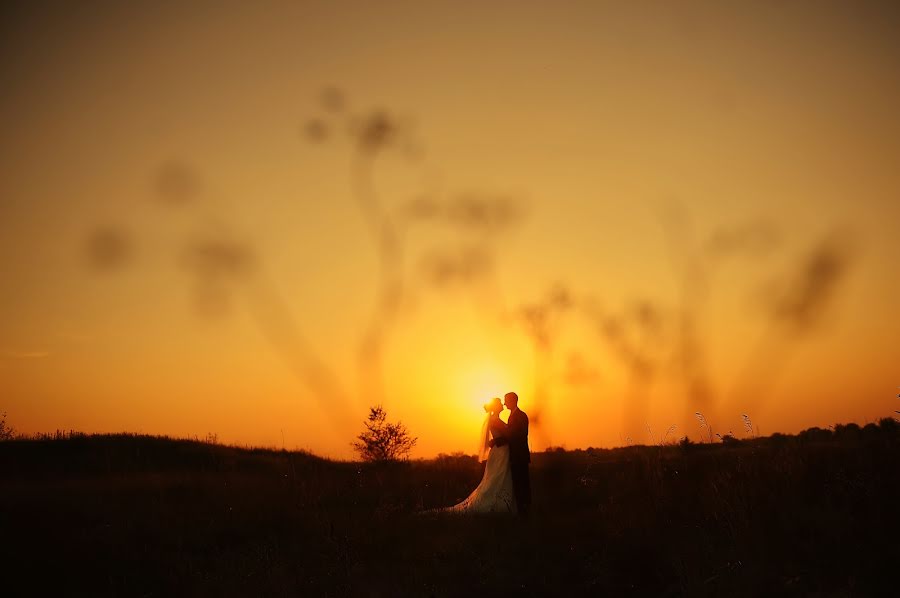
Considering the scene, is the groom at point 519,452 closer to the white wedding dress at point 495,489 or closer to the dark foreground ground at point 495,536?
the white wedding dress at point 495,489

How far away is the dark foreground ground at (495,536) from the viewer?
35.7 ft

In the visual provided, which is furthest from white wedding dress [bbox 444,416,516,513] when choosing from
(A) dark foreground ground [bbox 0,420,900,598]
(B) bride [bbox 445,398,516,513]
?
(A) dark foreground ground [bbox 0,420,900,598]

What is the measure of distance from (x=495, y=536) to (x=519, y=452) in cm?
386

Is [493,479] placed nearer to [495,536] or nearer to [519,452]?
[519,452]

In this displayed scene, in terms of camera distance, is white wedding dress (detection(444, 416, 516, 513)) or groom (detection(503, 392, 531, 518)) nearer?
white wedding dress (detection(444, 416, 516, 513))

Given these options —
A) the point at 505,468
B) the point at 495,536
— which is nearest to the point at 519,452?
the point at 505,468

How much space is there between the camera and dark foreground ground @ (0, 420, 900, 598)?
35.7 feet

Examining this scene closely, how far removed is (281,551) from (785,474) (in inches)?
365

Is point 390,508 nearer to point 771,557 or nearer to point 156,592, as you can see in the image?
point 156,592

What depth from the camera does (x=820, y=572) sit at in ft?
33.1

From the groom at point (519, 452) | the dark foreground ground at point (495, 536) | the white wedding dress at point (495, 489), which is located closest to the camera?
the dark foreground ground at point (495, 536)

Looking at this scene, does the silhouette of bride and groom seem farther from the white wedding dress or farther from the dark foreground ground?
the dark foreground ground

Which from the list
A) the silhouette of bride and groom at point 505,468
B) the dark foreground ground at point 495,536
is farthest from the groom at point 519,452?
the dark foreground ground at point 495,536

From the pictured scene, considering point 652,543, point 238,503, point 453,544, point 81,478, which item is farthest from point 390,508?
point 81,478
